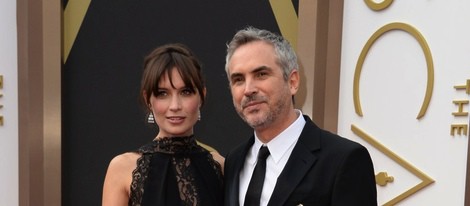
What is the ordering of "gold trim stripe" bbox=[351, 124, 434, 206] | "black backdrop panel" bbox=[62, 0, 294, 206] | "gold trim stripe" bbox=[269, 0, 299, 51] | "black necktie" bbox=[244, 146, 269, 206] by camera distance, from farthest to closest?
"black backdrop panel" bbox=[62, 0, 294, 206]
"gold trim stripe" bbox=[269, 0, 299, 51]
"gold trim stripe" bbox=[351, 124, 434, 206]
"black necktie" bbox=[244, 146, 269, 206]

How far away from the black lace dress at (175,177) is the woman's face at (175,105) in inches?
3.3

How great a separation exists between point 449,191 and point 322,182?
1356mm

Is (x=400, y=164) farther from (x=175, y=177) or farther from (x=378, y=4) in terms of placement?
(x=175, y=177)

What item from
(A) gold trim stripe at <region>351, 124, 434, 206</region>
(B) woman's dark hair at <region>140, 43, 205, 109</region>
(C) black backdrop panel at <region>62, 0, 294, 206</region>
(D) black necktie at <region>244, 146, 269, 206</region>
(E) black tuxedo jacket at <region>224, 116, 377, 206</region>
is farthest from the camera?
(C) black backdrop panel at <region>62, 0, 294, 206</region>

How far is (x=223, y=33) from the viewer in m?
3.43

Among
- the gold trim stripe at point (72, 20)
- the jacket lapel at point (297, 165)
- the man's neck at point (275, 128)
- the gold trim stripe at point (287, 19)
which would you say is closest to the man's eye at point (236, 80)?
the man's neck at point (275, 128)

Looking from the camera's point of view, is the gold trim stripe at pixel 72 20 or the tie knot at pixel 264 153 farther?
the gold trim stripe at pixel 72 20

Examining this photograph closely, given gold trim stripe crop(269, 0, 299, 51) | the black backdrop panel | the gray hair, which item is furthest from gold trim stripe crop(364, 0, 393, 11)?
the gray hair

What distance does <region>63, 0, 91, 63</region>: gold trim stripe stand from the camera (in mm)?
3357

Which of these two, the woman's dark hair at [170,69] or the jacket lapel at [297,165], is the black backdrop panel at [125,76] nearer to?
the woman's dark hair at [170,69]

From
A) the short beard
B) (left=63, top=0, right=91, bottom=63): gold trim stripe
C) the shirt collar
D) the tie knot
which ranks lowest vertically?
the tie knot

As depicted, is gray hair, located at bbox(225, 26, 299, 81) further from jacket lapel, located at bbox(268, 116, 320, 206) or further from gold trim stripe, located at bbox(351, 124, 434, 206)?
gold trim stripe, located at bbox(351, 124, 434, 206)

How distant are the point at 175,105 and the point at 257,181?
0.44 m

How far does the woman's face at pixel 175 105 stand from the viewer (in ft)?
5.89
